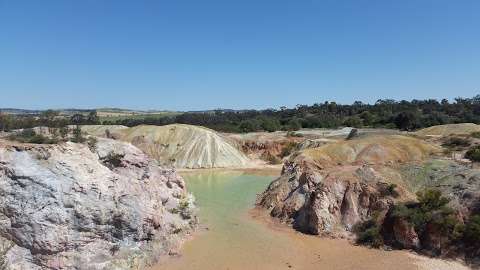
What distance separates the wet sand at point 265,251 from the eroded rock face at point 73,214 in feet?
6.20

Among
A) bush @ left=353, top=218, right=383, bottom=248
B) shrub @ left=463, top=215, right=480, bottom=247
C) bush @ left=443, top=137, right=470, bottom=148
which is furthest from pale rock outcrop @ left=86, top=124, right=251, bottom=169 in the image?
shrub @ left=463, top=215, right=480, bottom=247

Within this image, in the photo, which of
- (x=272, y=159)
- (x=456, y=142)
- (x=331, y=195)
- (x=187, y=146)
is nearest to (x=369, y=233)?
(x=331, y=195)

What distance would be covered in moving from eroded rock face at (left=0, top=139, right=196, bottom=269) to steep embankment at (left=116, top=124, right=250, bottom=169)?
42.2 metres

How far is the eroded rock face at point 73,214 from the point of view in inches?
820

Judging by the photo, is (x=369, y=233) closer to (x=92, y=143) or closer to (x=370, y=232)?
(x=370, y=232)

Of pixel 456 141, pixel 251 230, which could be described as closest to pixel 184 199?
pixel 251 230

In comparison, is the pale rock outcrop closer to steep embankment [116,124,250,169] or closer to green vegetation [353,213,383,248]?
steep embankment [116,124,250,169]

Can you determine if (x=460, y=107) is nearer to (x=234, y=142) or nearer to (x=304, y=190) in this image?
(x=234, y=142)

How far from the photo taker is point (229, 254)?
81.8 feet

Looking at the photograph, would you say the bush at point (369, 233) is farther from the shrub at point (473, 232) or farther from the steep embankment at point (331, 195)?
the shrub at point (473, 232)

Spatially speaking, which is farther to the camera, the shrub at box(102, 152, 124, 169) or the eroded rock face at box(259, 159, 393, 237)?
the eroded rock face at box(259, 159, 393, 237)

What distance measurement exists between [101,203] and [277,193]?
17088 mm

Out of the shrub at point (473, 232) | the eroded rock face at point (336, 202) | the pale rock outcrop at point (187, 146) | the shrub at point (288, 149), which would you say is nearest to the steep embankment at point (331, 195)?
the eroded rock face at point (336, 202)

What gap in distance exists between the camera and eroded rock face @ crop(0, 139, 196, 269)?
68.3ft
